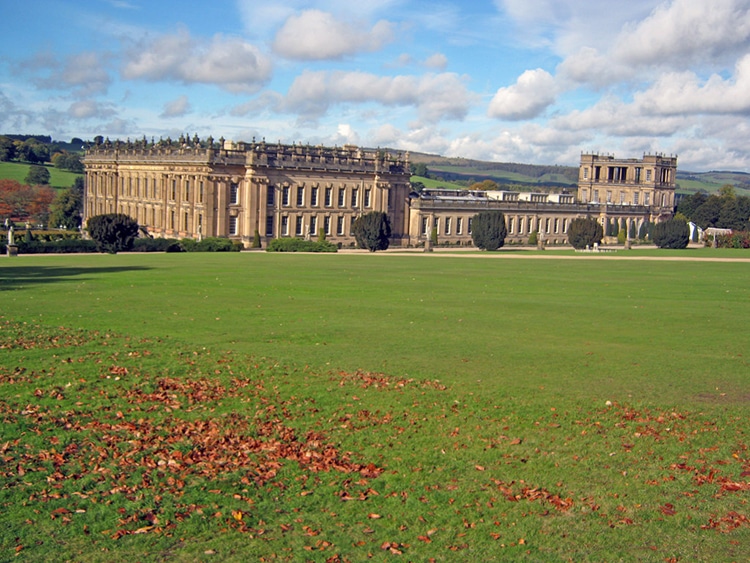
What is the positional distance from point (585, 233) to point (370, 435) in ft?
230

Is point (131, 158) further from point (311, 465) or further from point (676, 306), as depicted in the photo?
point (311, 465)

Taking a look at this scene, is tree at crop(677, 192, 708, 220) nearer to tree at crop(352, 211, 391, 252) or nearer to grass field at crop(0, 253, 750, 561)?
tree at crop(352, 211, 391, 252)

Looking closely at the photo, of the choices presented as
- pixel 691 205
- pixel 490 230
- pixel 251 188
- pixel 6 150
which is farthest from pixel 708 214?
pixel 6 150

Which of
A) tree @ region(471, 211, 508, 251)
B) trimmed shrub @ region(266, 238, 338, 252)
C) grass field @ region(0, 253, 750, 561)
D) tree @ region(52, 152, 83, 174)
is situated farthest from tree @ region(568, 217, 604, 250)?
tree @ region(52, 152, 83, 174)

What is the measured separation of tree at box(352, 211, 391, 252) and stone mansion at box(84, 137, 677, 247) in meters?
13.9

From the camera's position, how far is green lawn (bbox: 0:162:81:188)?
142 m

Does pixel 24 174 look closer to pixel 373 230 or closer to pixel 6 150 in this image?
pixel 6 150

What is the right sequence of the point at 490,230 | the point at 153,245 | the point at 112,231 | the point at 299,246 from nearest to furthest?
the point at 112,231 → the point at 153,245 → the point at 299,246 → the point at 490,230

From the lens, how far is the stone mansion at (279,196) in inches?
3455

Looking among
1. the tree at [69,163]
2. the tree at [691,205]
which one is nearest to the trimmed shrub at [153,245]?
the tree at [691,205]

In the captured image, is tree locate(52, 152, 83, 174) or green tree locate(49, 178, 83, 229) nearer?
green tree locate(49, 178, 83, 229)

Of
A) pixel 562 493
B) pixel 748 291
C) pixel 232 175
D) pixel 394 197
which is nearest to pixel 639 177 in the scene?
pixel 394 197

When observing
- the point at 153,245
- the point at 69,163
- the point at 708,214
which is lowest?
the point at 153,245

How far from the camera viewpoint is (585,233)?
79062mm
